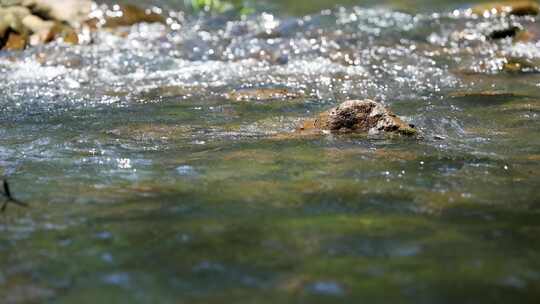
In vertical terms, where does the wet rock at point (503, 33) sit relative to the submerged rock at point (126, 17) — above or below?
below

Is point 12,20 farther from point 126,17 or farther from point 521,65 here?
point 521,65

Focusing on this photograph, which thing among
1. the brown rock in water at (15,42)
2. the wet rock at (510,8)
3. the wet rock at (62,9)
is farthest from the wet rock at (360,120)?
the wet rock at (510,8)

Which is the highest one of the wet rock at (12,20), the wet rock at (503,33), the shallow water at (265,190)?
the wet rock at (12,20)

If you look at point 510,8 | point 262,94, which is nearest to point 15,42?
point 262,94

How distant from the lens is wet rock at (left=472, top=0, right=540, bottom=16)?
11.7 metres

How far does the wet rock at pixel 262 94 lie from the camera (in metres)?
7.40

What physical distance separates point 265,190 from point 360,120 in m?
1.81

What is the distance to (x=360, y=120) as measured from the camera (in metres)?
5.45

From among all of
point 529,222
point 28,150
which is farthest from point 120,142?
point 529,222

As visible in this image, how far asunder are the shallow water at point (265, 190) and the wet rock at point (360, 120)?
17 cm

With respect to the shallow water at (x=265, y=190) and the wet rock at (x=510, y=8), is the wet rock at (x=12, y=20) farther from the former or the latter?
the wet rock at (x=510, y=8)

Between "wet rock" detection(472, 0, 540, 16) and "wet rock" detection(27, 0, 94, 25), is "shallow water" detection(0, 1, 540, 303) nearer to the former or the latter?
"wet rock" detection(27, 0, 94, 25)

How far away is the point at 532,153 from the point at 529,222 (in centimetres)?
166

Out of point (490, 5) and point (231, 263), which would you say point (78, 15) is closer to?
point (490, 5)
